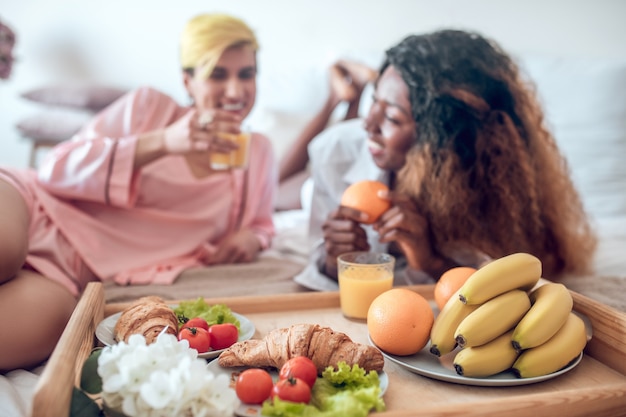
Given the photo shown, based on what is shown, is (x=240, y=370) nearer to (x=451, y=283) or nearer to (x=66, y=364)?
(x=66, y=364)

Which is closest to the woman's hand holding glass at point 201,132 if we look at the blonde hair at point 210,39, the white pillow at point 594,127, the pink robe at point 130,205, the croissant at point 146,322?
the pink robe at point 130,205

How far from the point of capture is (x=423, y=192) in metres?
1.59

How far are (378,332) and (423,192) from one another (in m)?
0.66

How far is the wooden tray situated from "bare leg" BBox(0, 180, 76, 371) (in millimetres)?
103

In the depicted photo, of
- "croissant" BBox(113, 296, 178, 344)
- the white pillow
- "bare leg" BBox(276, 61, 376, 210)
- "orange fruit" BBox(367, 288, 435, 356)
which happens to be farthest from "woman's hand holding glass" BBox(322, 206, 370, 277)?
the white pillow

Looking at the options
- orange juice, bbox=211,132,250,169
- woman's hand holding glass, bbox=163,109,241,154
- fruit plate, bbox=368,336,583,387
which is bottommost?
fruit plate, bbox=368,336,583,387

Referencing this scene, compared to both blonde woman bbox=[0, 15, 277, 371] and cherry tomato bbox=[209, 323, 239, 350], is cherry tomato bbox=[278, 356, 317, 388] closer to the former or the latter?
cherry tomato bbox=[209, 323, 239, 350]

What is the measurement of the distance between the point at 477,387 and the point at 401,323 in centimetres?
15

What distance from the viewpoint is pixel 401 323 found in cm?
99

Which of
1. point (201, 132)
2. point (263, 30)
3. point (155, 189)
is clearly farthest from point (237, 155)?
point (263, 30)

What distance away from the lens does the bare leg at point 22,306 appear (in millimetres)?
1117

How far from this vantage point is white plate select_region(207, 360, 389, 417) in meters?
0.80

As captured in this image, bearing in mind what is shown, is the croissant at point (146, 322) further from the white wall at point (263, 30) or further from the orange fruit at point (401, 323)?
the white wall at point (263, 30)

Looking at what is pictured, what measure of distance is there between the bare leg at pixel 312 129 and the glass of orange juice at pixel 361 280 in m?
1.16
